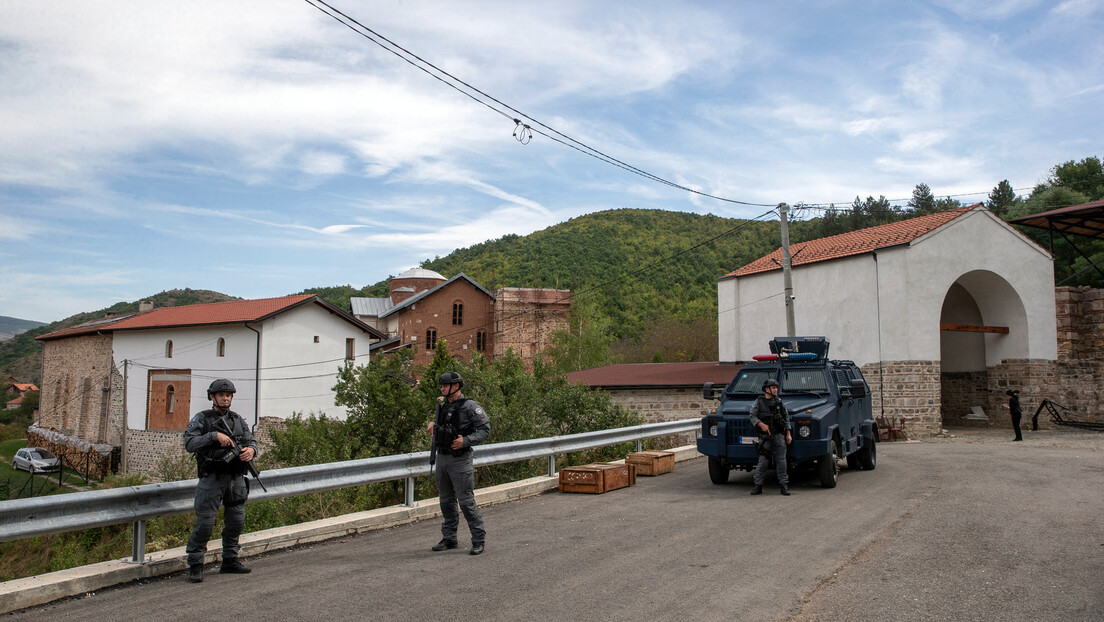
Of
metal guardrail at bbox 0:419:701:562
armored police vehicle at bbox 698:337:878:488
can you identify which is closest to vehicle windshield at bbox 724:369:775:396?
armored police vehicle at bbox 698:337:878:488

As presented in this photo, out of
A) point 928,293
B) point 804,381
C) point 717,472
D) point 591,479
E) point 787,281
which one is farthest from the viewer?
point 928,293

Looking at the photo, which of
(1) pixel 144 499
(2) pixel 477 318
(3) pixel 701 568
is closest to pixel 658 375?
(3) pixel 701 568

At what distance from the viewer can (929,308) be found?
26812mm

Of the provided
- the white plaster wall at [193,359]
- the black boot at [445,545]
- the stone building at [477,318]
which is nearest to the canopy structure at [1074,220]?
the black boot at [445,545]

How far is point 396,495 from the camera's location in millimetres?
12609

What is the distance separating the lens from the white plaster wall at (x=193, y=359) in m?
43.7

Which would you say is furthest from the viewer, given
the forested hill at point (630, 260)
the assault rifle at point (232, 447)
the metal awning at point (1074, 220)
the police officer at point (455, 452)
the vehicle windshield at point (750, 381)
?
the forested hill at point (630, 260)

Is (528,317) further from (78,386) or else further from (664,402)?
(664,402)

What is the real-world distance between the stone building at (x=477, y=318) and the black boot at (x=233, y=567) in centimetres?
5853

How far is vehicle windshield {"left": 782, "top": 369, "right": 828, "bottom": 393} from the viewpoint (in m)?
13.9

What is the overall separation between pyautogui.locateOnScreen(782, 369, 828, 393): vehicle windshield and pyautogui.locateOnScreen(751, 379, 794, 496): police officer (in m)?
2.13

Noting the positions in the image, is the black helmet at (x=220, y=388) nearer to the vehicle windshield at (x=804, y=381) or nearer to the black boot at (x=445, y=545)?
the black boot at (x=445, y=545)

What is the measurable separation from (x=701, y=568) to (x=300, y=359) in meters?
41.9

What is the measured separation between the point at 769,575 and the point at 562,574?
1846 mm
